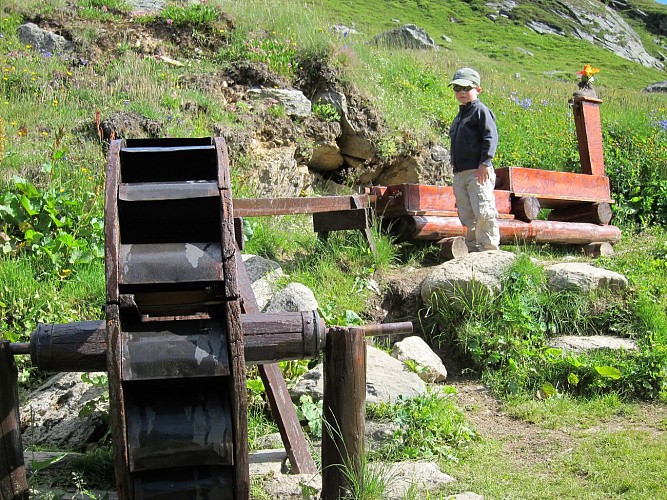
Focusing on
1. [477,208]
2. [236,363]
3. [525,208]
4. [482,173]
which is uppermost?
[236,363]

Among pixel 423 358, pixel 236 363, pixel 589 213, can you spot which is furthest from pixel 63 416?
pixel 589 213

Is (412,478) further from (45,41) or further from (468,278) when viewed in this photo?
(45,41)

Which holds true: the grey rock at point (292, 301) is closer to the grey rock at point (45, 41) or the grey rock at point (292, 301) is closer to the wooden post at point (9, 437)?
the wooden post at point (9, 437)

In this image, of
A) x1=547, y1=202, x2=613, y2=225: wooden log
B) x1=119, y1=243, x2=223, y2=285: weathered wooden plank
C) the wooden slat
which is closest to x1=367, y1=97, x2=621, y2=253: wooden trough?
x1=547, y1=202, x2=613, y2=225: wooden log

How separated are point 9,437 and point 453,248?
17.3 feet

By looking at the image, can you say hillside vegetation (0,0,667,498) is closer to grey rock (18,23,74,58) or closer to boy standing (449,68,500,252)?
grey rock (18,23,74,58)

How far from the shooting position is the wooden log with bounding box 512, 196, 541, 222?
27.6 ft

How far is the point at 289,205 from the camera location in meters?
6.78

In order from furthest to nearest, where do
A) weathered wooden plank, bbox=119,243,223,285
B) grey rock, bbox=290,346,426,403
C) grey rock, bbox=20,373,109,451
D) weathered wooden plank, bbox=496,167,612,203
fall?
weathered wooden plank, bbox=496,167,612,203 → grey rock, bbox=290,346,426,403 → grey rock, bbox=20,373,109,451 → weathered wooden plank, bbox=119,243,223,285

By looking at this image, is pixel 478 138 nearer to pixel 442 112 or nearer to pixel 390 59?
pixel 442 112

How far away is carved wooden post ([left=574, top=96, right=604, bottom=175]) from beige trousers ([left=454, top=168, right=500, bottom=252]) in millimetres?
2656

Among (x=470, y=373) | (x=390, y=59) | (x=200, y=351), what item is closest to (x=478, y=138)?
(x=470, y=373)

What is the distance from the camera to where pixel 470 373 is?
6293 mm

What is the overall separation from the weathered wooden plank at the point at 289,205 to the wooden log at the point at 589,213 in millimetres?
3496
